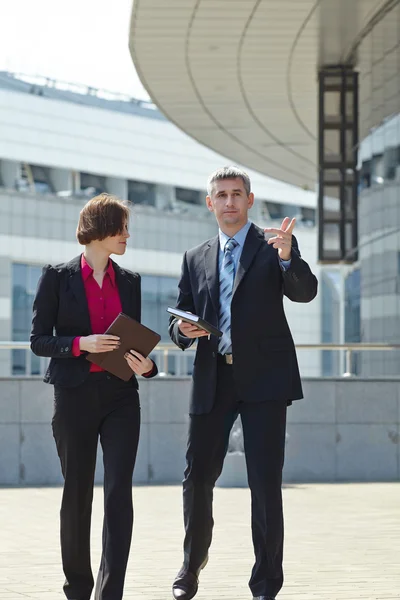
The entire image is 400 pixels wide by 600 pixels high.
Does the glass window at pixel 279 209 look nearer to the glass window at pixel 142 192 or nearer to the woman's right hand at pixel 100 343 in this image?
the glass window at pixel 142 192

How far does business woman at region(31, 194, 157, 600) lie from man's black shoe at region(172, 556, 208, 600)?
0.45 meters

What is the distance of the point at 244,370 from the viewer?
6.24 meters

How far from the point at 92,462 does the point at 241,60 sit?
1737 cm

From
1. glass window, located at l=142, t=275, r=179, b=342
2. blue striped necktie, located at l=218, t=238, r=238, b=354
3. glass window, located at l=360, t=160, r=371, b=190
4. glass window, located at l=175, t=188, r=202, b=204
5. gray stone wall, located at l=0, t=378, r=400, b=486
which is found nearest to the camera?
blue striped necktie, located at l=218, t=238, r=238, b=354

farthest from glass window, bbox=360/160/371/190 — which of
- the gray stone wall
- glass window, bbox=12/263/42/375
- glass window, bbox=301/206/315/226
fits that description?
glass window, bbox=301/206/315/226

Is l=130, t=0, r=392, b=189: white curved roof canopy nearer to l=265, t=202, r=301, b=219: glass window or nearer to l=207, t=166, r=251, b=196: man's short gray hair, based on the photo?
l=207, t=166, r=251, b=196: man's short gray hair

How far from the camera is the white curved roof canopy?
63.9 feet

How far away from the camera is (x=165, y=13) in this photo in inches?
752

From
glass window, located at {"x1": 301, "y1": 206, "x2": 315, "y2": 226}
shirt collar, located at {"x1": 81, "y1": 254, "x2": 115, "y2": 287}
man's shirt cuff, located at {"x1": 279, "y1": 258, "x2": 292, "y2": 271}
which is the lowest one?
shirt collar, located at {"x1": 81, "y1": 254, "x2": 115, "y2": 287}

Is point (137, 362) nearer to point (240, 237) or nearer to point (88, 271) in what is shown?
point (88, 271)

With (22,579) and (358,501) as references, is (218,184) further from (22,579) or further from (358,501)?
(358,501)

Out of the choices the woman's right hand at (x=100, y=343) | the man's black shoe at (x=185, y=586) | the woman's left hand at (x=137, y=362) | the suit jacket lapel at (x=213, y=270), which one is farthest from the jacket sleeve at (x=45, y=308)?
the man's black shoe at (x=185, y=586)

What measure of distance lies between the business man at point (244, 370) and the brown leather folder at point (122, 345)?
303 millimetres

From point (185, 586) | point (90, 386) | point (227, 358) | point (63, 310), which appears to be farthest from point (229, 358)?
point (185, 586)
